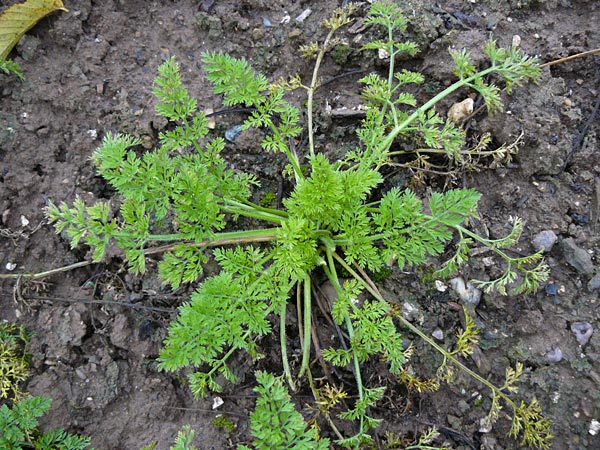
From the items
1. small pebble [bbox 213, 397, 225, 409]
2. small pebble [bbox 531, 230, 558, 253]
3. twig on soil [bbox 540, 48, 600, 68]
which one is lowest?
small pebble [bbox 213, 397, 225, 409]

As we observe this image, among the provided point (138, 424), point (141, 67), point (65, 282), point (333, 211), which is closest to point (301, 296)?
point (333, 211)

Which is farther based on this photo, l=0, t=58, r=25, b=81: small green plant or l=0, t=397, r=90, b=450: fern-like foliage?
l=0, t=58, r=25, b=81: small green plant

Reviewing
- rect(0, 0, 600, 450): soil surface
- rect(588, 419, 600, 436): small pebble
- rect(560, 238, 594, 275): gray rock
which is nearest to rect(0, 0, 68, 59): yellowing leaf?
rect(0, 0, 600, 450): soil surface

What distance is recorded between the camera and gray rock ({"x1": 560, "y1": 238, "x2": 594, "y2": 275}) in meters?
2.96

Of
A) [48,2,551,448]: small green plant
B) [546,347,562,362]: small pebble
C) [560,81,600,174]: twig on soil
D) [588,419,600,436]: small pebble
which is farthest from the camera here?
[560,81,600,174]: twig on soil

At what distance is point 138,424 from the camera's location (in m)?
2.91

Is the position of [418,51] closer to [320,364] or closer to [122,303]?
[320,364]

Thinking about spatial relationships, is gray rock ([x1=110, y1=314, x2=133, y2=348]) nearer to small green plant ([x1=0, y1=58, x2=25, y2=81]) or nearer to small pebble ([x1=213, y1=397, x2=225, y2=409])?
small pebble ([x1=213, y1=397, x2=225, y2=409])

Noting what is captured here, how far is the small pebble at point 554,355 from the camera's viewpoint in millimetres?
2844

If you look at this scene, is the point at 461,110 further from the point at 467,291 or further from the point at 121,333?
the point at 121,333

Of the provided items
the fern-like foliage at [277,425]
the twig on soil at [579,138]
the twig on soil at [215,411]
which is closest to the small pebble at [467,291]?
the twig on soil at [579,138]

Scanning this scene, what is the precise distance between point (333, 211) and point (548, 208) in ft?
4.80

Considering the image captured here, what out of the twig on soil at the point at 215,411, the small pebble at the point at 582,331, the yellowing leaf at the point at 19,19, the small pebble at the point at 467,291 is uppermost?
the yellowing leaf at the point at 19,19

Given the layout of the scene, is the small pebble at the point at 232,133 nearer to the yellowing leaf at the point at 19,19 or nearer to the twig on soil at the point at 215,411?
the yellowing leaf at the point at 19,19
